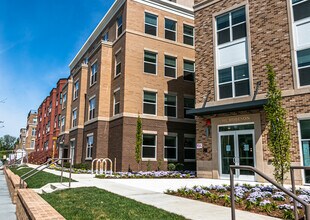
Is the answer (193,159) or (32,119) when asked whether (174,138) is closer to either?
(193,159)

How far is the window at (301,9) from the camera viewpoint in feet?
46.9

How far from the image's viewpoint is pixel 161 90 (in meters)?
23.1

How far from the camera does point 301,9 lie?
47.5 ft

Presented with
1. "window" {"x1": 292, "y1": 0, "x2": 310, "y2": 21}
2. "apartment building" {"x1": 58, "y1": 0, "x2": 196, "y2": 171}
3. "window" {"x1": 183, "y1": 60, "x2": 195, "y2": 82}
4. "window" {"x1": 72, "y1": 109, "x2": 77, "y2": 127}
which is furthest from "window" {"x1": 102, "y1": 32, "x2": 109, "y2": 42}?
"window" {"x1": 292, "y1": 0, "x2": 310, "y2": 21}

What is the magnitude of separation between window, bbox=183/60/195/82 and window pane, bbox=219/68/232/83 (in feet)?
24.6

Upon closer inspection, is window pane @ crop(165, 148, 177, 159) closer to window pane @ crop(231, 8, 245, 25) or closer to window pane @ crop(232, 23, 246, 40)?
window pane @ crop(232, 23, 246, 40)

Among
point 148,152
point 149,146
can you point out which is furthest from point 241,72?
point 148,152

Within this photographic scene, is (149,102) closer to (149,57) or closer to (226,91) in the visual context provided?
(149,57)

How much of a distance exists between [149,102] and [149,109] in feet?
1.90

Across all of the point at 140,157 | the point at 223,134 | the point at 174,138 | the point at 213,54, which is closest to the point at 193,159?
the point at 174,138

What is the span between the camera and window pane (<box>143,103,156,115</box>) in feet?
72.6

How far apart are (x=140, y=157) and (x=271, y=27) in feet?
38.8

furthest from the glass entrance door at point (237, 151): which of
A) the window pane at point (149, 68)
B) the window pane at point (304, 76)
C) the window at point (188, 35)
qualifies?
the window at point (188, 35)

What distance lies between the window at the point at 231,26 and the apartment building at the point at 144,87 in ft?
22.0
